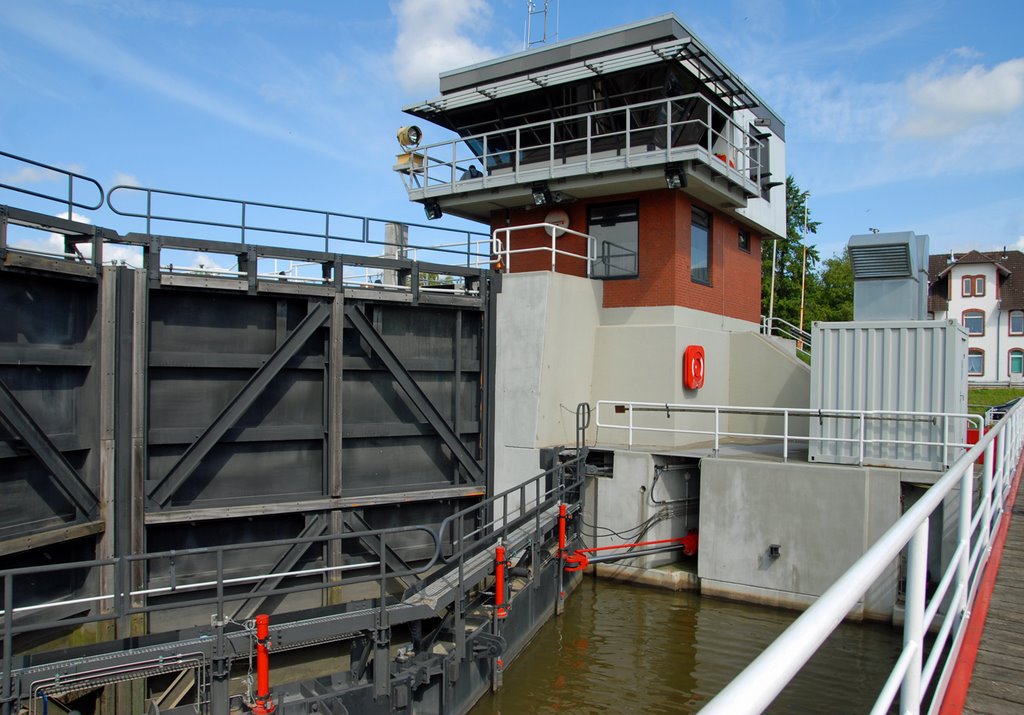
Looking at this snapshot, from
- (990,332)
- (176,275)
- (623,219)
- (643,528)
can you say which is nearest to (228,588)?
(176,275)

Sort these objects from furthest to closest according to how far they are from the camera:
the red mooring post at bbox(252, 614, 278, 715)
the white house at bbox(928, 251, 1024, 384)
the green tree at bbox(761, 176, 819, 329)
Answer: the white house at bbox(928, 251, 1024, 384), the green tree at bbox(761, 176, 819, 329), the red mooring post at bbox(252, 614, 278, 715)

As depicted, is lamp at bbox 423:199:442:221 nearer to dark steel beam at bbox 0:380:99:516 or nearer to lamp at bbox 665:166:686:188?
lamp at bbox 665:166:686:188

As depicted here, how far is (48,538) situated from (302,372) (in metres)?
4.11

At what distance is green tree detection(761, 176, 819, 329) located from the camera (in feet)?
132

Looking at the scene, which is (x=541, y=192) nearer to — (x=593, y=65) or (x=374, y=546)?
(x=593, y=65)

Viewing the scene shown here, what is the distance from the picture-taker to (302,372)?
11.8m

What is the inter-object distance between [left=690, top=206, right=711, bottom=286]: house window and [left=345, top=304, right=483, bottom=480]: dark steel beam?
6.87 metres

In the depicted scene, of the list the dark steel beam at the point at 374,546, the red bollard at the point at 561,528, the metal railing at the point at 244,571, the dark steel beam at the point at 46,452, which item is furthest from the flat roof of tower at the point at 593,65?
the dark steel beam at the point at 46,452

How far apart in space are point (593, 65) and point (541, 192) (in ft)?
9.24

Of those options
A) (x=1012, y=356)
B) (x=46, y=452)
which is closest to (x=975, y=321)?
(x=1012, y=356)

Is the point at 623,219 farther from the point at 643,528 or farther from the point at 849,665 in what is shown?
the point at 849,665

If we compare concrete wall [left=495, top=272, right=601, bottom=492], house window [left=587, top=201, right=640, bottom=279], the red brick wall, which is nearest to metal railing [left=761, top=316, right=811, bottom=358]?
the red brick wall

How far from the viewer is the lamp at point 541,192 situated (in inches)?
647

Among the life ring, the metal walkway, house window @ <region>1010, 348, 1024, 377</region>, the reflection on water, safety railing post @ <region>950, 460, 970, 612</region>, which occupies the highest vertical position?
house window @ <region>1010, 348, 1024, 377</region>
